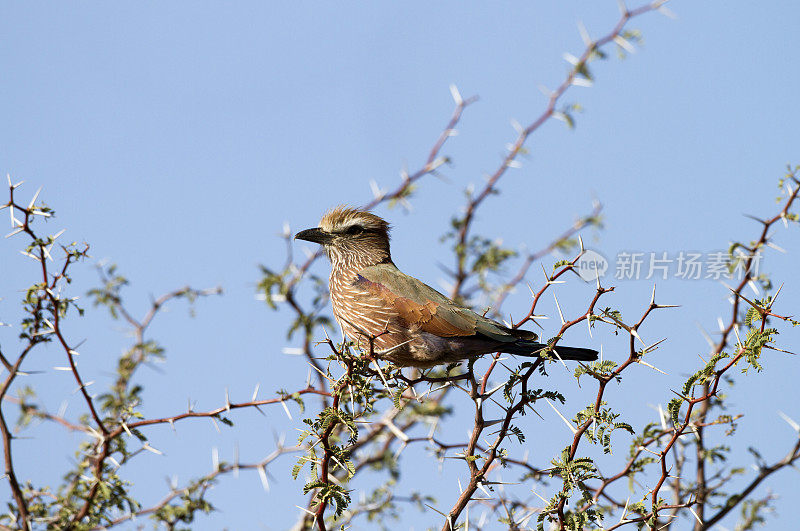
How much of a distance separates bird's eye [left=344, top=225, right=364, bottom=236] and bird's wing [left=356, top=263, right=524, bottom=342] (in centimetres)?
73

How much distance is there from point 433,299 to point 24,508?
2.66 meters

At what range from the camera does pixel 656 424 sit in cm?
427

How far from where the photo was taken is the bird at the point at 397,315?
15.7 feet

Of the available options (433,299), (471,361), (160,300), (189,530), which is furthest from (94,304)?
(471,361)

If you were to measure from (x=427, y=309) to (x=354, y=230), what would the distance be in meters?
1.52

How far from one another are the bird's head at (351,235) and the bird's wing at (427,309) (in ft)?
2.03

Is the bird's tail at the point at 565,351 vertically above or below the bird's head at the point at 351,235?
below

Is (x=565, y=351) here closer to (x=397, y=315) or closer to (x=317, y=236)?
(x=397, y=315)

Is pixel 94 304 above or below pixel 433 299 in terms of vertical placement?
above

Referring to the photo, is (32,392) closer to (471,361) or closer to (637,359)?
(471,361)

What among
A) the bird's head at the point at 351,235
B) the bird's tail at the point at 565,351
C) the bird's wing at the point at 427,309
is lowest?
the bird's tail at the point at 565,351

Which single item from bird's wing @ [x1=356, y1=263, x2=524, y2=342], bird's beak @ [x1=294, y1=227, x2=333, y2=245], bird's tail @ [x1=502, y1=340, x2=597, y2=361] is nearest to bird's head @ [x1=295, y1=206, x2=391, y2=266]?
bird's beak @ [x1=294, y1=227, x2=333, y2=245]

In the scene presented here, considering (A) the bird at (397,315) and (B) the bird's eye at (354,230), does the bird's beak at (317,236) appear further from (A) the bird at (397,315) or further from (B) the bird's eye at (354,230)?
(B) the bird's eye at (354,230)

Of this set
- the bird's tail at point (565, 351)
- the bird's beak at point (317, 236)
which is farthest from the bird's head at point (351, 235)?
the bird's tail at point (565, 351)
